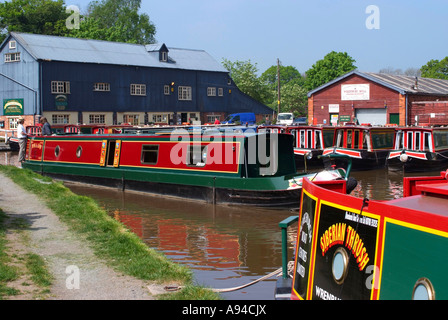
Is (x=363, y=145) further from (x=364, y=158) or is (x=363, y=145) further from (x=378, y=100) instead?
(x=378, y=100)

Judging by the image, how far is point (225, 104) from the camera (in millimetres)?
54750

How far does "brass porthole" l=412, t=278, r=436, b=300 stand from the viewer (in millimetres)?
3610

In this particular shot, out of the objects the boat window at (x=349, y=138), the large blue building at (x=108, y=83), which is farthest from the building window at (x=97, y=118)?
the boat window at (x=349, y=138)

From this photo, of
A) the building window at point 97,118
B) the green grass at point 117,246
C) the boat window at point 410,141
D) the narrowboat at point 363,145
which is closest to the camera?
the green grass at point 117,246

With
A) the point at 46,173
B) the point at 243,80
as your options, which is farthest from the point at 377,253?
the point at 243,80

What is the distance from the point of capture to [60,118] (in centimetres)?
4316

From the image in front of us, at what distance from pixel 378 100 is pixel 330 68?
36.4m

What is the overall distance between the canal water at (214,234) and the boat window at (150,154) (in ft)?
3.95

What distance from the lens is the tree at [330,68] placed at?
75062 millimetres

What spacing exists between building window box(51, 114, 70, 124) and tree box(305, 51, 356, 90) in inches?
1553

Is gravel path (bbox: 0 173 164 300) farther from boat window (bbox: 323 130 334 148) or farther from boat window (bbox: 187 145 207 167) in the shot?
boat window (bbox: 323 130 334 148)

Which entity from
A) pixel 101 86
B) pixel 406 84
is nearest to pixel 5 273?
pixel 406 84

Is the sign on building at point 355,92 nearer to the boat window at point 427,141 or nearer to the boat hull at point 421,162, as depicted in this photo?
the boat window at point 427,141
